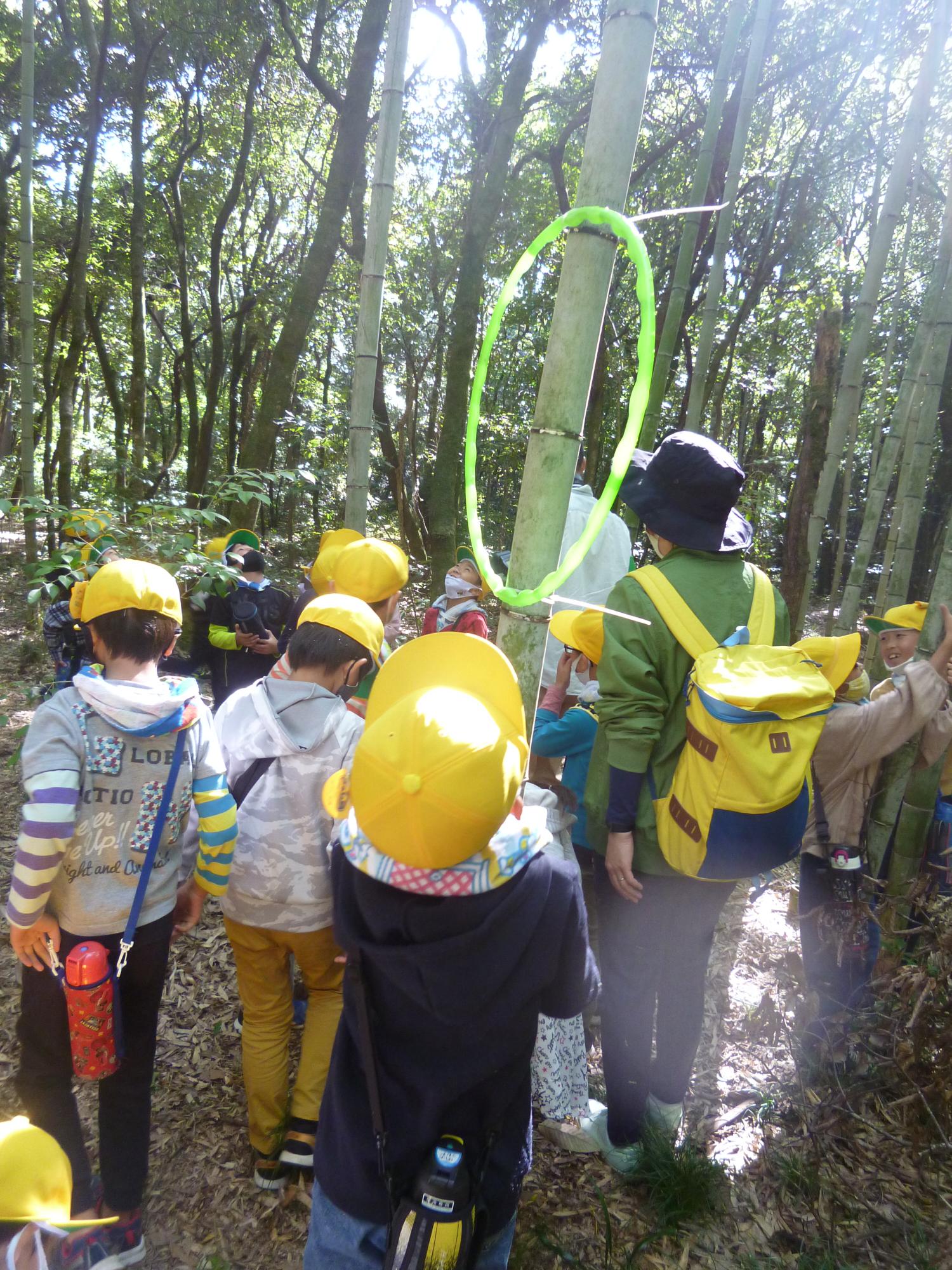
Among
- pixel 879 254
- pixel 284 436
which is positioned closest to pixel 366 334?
pixel 879 254

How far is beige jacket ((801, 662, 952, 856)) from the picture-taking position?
2174 millimetres

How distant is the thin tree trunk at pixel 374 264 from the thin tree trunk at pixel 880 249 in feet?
7.53

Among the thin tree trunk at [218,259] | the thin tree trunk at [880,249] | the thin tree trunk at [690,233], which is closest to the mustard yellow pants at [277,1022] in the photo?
the thin tree trunk at [690,233]

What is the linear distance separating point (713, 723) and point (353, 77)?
241 inches

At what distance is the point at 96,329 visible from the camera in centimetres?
1466

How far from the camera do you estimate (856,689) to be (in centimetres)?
254

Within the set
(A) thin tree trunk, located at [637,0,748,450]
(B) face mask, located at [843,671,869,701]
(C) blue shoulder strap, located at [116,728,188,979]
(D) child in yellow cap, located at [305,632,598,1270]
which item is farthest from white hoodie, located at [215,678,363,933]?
(A) thin tree trunk, located at [637,0,748,450]

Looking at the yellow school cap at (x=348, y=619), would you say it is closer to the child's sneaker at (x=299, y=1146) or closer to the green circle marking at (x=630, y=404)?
the green circle marking at (x=630, y=404)

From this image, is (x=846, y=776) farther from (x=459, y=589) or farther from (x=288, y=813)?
(x=459, y=589)

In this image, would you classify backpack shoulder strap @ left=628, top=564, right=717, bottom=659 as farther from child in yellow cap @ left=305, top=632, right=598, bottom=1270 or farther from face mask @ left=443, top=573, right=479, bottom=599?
face mask @ left=443, top=573, right=479, bottom=599

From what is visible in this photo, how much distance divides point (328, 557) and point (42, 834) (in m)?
1.93

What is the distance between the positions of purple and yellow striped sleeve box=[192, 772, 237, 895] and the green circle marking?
1014 mm

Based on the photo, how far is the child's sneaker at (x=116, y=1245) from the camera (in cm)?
191

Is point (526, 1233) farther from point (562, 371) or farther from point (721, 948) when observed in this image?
point (562, 371)
